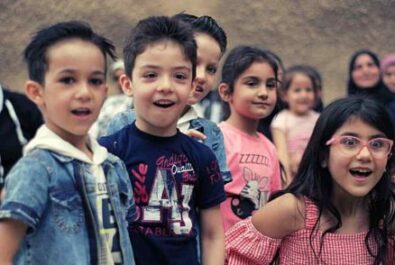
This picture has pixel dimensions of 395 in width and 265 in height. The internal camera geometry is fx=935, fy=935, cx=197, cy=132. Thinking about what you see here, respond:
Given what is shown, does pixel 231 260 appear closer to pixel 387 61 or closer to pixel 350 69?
pixel 350 69

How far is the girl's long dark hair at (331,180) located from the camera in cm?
312

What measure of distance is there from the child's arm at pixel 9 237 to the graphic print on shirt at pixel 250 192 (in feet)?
5.38

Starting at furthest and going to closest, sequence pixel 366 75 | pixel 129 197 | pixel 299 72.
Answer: pixel 366 75
pixel 299 72
pixel 129 197

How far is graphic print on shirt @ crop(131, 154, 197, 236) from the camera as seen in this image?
274 centimetres

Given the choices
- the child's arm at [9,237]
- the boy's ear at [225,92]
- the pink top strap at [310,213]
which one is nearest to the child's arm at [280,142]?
the boy's ear at [225,92]

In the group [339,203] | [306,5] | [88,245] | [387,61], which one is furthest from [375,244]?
[387,61]

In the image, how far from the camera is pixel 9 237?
225 cm

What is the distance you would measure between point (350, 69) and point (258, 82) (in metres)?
3.16

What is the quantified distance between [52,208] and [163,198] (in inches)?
20.9

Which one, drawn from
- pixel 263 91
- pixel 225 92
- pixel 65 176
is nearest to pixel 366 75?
pixel 225 92

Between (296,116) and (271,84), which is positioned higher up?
(271,84)

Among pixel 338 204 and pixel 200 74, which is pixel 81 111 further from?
pixel 338 204

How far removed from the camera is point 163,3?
12.1ft

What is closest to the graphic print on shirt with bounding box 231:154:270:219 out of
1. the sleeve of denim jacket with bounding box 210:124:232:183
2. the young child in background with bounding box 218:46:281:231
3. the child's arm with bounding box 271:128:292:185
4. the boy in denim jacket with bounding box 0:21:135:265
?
the young child in background with bounding box 218:46:281:231
